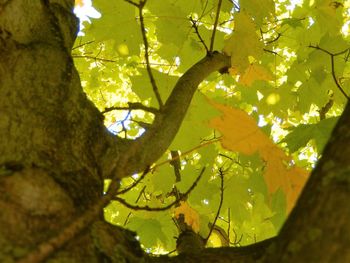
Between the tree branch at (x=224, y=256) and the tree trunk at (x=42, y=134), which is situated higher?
the tree trunk at (x=42, y=134)

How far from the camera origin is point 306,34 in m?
2.57

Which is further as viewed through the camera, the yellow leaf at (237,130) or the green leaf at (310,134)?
the green leaf at (310,134)

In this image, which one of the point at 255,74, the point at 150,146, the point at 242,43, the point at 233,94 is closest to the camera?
the point at 150,146

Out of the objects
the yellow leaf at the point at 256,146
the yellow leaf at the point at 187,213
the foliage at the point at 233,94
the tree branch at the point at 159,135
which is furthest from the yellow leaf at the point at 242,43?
the yellow leaf at the point at 187,213

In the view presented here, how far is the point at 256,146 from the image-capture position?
124 cm

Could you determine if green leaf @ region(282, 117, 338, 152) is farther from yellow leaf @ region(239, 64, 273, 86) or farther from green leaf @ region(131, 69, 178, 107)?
green leaf @ region(131, 69, 178, 107)

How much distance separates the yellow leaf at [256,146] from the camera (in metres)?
1.19

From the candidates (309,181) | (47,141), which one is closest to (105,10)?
(47,141)

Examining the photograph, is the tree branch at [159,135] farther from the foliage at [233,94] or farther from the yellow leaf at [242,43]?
the yellow leaf at [242,43]

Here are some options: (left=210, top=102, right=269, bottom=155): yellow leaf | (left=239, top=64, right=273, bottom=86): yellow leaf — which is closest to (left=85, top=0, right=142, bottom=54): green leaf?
(left=239, top=64, right=273, bottom=86): yellow leaf

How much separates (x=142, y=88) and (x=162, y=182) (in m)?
0.50

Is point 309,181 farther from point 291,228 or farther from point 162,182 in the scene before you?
point 162,182

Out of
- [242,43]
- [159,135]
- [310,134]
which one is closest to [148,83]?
[242,43]

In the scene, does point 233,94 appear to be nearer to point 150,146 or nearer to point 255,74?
point 255,74
